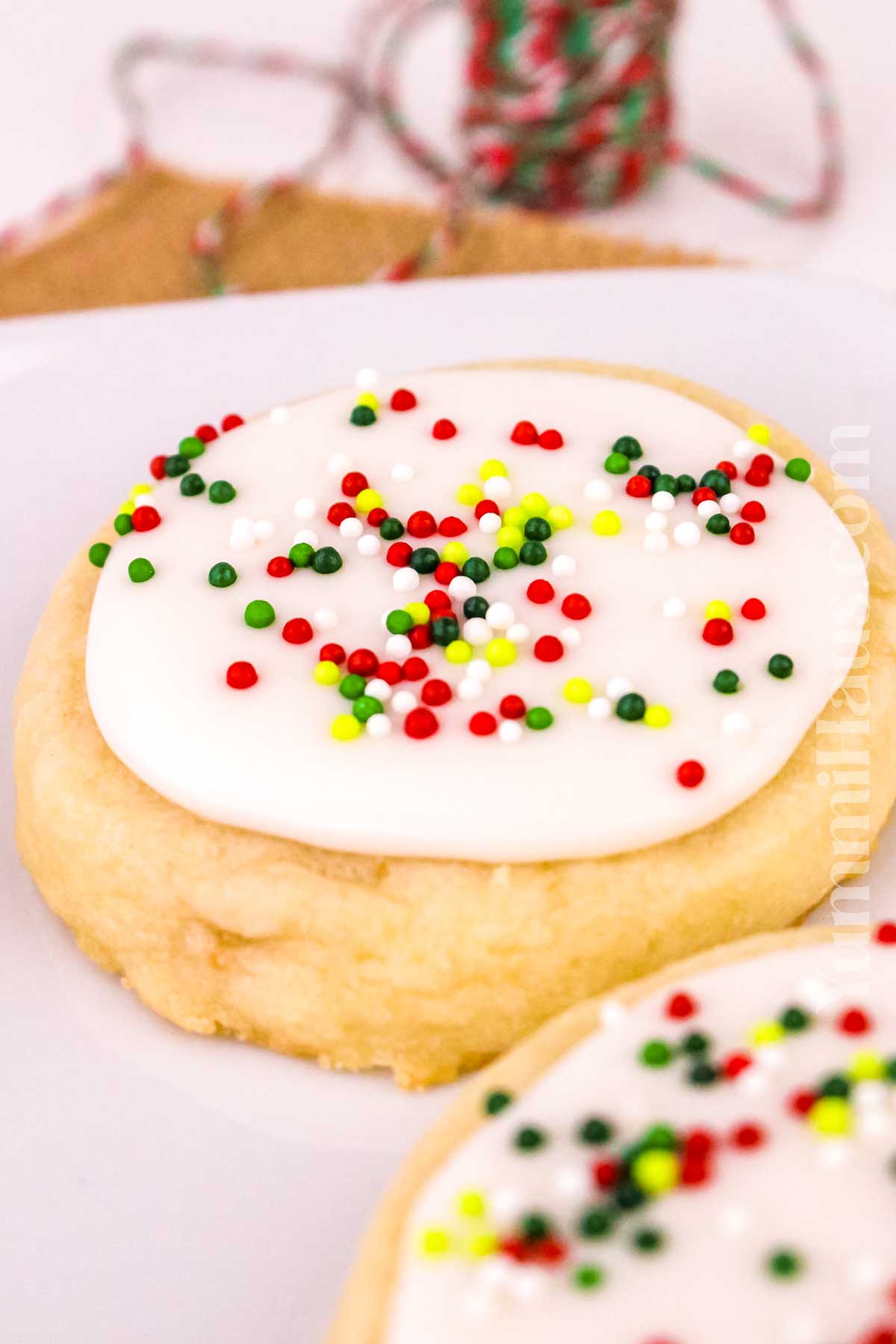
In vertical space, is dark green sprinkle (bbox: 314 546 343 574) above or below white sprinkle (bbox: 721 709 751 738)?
above

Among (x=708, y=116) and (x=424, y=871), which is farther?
(x=708, y=116)

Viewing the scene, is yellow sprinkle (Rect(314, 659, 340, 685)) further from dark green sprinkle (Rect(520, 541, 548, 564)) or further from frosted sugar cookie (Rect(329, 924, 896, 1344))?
frosted sugar cookie (Rect(329, 924, 896, 1344))

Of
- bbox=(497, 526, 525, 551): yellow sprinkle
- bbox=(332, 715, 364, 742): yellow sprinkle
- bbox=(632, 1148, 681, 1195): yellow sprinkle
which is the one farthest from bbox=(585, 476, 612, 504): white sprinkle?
bbox=(632, 1148, 681, 1195): yellow sprinkle

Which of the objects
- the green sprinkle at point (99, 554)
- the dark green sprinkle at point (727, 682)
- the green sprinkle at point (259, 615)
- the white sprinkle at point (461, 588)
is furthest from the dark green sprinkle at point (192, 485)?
the dark green sprinkle at point (727, 682)

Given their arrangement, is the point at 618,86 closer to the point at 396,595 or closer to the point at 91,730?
the point at 396,595

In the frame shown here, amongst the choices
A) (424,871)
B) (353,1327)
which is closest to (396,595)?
(424,871)
